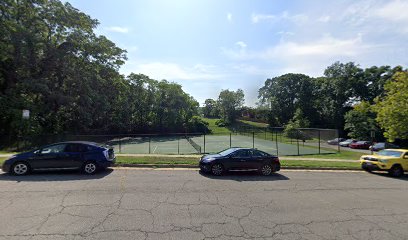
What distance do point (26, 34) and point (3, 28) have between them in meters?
1.78

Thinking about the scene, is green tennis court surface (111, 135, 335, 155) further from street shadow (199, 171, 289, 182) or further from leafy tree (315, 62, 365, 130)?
leafy tree (315, 62, 365, 130)

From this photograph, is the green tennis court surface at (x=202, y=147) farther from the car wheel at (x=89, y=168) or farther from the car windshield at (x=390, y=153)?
the car wheel at (x=89, y=168)

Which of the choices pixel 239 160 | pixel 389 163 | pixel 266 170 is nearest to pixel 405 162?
pixel 389 163

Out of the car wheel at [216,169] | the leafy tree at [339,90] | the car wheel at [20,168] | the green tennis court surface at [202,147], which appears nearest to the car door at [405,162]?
the green tennis court surface at [202,147]

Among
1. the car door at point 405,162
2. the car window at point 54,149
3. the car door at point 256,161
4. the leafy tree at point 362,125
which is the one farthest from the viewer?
the leafy tree at point 362,125

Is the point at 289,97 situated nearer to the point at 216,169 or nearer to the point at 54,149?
the point at 216,169

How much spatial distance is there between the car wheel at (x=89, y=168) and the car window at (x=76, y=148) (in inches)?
26.7

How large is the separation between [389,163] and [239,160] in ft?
29.7

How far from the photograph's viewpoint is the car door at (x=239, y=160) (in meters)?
12.4

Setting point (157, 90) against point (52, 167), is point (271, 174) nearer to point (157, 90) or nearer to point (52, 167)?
point (52, 167)

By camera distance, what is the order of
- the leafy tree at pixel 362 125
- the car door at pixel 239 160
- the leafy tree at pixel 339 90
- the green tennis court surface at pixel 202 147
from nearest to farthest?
the car door at pixel 239 160 → the green tennis court surface at pixel 202 147 → the leafy tree at pixel 362 125 → the leafy tree at pixel 339 90

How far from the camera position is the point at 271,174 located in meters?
12.9

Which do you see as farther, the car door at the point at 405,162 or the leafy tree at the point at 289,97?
the leafy tree at the point at 289,97

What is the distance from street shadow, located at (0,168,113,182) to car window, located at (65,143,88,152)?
97cm
